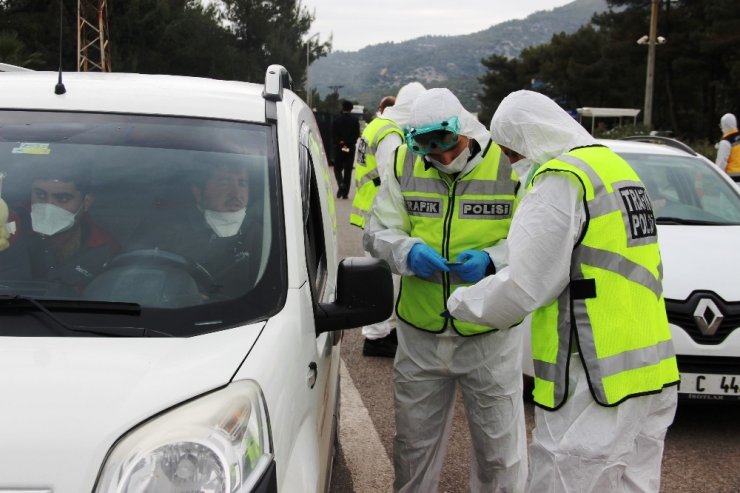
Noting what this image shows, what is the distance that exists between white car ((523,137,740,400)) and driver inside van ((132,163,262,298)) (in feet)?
8.26

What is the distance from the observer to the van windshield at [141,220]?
7.84 ft

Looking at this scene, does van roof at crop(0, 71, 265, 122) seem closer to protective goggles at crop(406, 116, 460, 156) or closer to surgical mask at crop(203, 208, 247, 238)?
surgical mask at crop(203, 208, 247, 238)

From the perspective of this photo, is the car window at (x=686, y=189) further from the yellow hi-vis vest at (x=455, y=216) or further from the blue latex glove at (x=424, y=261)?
the blue latex glove at (x=424, y=261)

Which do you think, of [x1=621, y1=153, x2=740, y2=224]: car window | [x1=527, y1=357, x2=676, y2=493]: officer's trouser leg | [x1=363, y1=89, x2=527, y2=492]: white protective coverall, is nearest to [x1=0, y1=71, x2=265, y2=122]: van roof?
[x1=363, y1=89, x2=527, y2=492]: white protective coverall

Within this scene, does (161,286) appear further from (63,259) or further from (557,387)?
(557,387)

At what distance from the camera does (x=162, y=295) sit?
2.45m

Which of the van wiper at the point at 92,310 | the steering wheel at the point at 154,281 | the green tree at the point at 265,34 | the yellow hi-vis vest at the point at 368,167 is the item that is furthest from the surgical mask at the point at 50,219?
the green tree at the point at 265,34

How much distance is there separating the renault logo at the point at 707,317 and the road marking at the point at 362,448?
180 centimetres

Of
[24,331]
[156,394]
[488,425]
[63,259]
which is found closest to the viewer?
[156,394]

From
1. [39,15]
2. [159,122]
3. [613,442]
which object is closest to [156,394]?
[159,122]

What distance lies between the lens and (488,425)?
3.61m

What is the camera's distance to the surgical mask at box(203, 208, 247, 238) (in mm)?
2648

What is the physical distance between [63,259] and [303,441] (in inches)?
33.9

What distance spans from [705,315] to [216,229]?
310 centimetres
